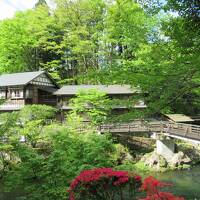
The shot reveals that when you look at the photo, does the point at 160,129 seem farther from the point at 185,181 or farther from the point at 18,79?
the point at 18,79

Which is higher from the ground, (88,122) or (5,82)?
(5,82)

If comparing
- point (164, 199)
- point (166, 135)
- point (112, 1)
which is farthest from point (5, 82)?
point (164, 199)

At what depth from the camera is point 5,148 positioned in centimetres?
1731

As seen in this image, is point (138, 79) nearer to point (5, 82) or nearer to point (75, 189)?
point (75, 189)

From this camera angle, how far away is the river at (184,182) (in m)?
18.6

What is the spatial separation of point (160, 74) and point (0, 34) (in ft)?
128

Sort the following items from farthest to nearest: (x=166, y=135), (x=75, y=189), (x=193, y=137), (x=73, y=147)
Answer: (x=166, y=135)
(x=193, y=137)
(x=73, y=147)
(x=75, y=189)

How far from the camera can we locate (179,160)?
27.0 m

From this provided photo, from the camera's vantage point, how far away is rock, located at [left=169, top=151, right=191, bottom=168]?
26703 mm

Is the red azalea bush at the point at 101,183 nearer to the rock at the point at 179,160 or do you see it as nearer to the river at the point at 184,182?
the river at the point at 184,182

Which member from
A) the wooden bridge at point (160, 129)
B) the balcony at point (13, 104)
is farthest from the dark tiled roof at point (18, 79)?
the wooden bridge at point (160, 129)

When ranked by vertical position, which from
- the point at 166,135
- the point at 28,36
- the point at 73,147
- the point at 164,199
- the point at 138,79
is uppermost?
the point at 28,36

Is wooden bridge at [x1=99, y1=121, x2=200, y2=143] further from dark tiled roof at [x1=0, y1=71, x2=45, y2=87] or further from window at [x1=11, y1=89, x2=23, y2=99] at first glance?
window at [x1=11, y1=89, x2=23, y2=99]

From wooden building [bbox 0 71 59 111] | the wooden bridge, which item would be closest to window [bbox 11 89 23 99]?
wooden building [bbox 0 71 59 111]
